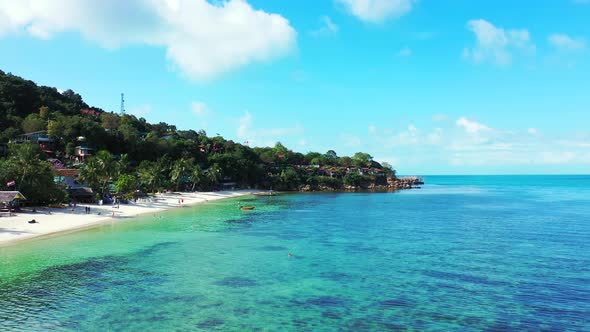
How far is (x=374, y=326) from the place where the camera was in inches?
643

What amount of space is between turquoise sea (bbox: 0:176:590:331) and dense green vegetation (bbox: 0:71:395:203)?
20512 mm

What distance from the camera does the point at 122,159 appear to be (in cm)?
7494

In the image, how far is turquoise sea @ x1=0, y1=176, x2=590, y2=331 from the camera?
1705 centimetres

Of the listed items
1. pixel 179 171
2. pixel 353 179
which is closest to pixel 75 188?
pixel 179 171

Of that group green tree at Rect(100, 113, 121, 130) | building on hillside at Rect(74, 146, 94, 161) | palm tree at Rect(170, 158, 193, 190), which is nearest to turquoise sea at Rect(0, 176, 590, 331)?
palm tree at Rect(170, 158, 193, 190)

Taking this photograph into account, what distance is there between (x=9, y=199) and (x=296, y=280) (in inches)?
1396

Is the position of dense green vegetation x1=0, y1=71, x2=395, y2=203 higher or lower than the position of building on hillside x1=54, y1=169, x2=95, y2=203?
higher

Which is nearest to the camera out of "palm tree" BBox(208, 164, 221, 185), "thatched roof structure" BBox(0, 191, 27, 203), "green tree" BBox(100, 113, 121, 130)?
"thatched roof structure" BBox(0, 191, 27, 203)

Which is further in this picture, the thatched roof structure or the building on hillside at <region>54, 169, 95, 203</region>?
the building on hillside at <region>54, 169, 95, 203</region>

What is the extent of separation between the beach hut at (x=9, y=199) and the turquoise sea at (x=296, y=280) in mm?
9553

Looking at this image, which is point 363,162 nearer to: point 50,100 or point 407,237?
point 50,100

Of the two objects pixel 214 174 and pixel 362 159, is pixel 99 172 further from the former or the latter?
pixel 362 159

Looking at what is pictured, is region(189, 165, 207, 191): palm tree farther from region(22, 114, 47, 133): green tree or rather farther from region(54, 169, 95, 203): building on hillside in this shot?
region(22, 114, 47, 133): green tree

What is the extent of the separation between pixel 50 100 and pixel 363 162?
117 meters
